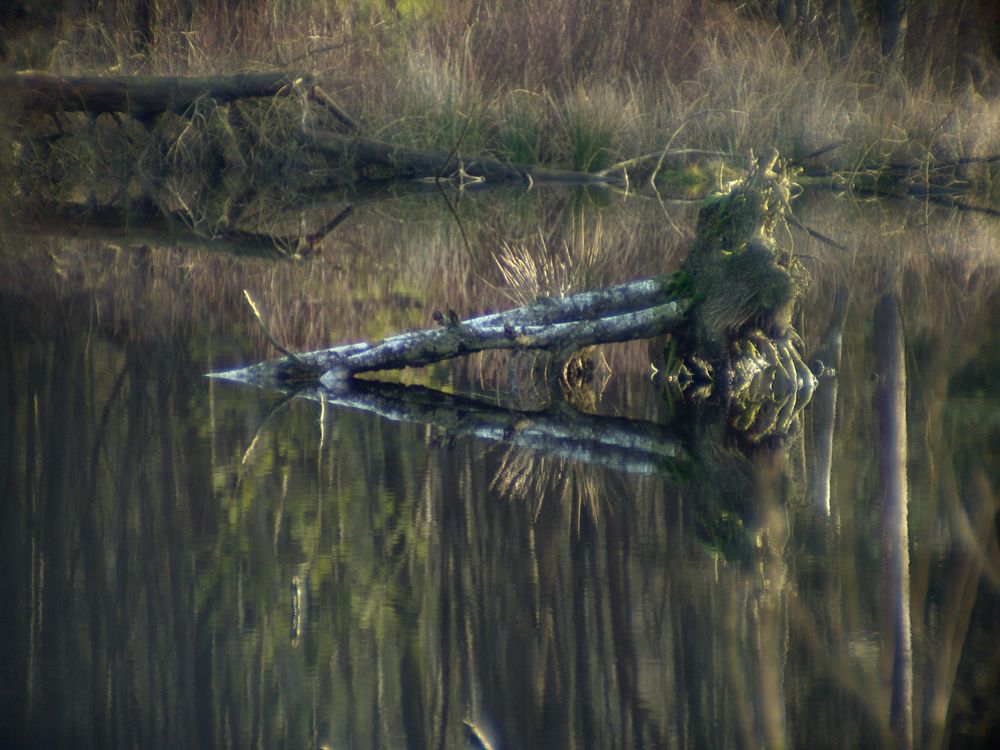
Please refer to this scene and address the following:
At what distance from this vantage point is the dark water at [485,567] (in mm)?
2479

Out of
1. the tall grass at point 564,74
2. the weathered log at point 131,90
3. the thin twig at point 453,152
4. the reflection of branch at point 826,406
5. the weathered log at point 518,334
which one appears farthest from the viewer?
the tall grass at point 564,74

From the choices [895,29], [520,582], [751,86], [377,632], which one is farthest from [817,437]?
[895,29]

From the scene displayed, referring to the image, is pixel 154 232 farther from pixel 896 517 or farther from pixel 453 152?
pixel 896 517

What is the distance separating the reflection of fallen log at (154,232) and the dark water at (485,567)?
3468 mm

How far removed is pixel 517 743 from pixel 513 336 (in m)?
2.84

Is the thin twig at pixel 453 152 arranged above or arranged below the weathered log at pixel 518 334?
below

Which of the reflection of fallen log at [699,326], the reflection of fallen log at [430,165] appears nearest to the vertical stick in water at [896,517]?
the reflection of fallen log at [699,326]

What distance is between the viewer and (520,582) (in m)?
3.02

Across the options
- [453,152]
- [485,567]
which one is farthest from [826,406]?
[453,152]

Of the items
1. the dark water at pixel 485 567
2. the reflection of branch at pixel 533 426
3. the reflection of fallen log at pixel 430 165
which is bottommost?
the reflection of fallen log at pixel 430 165

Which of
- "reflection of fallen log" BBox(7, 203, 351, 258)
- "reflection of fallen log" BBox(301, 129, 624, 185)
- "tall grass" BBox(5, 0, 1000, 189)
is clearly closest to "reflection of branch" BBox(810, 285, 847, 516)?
"reflection of fallen log" BBox(7, 203, 351, 258)

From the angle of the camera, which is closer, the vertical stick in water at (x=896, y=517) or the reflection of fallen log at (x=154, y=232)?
the vertical stick in water at (x=896, y=517)

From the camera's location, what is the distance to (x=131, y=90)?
39.2 feet

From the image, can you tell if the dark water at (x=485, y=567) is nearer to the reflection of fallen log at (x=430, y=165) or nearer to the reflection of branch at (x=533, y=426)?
the reflection of branch at (x=533, y=426)
